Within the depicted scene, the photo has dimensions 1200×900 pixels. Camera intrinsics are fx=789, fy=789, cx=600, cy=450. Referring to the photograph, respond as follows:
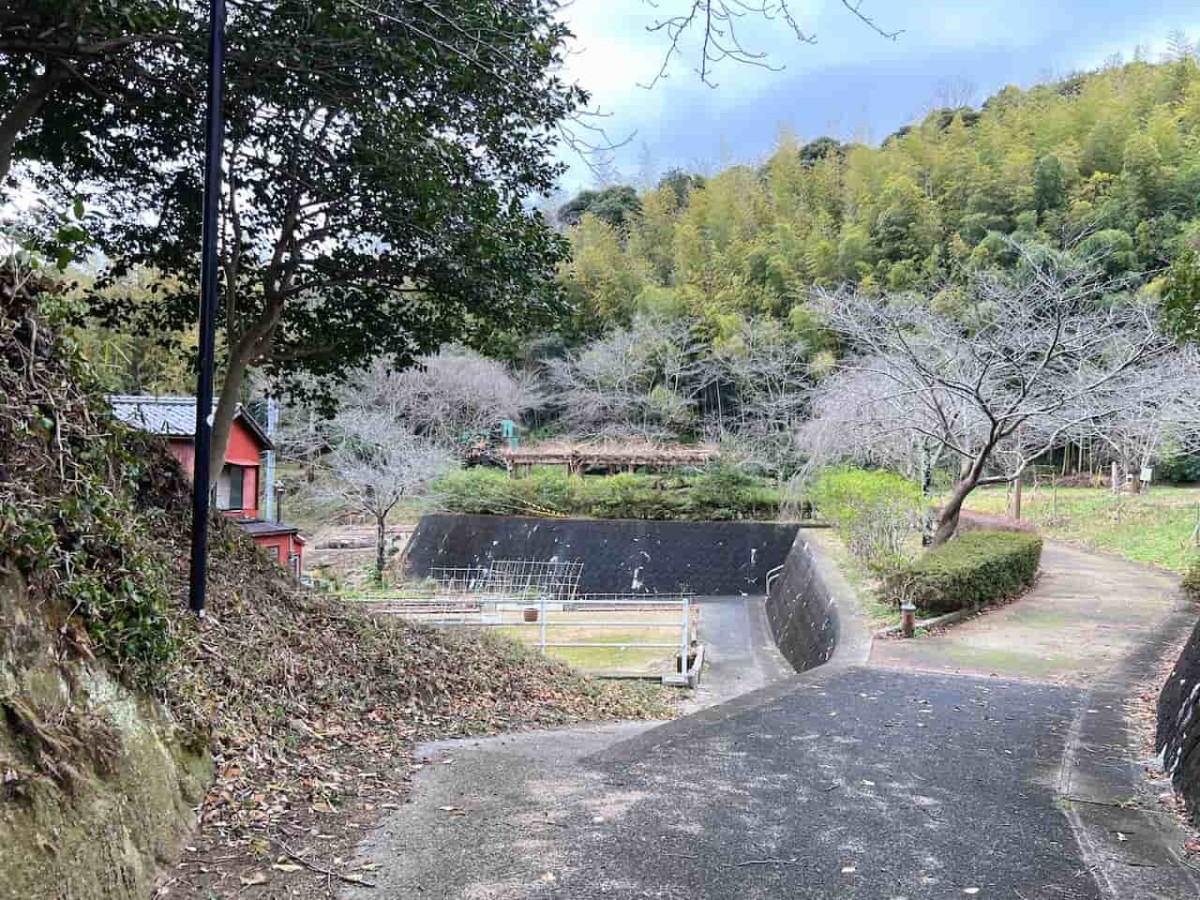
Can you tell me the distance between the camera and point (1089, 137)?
2286 cm

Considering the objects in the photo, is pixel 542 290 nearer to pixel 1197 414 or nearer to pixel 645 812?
pixel 645 812

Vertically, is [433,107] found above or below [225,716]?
above

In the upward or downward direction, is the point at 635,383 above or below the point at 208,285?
above

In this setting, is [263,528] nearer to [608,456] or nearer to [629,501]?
[629,501]

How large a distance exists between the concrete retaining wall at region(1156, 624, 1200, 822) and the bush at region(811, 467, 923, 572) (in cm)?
Result: 671

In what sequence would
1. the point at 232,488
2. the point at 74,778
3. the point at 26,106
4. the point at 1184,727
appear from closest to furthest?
1. the point at 74,778
2. the point at 1184,727
3. the point at 26,106
4. the point at 232,488

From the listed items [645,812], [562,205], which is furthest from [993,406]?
[562,205]

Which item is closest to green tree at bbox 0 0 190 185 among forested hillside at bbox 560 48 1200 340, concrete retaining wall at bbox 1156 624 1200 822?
concrete retaining wall at bbox 1156 624 1200 822

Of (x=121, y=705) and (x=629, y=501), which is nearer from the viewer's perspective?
(x=121, y=705)

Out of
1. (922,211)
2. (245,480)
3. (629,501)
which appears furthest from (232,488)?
(922,211)

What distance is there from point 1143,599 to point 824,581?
13.9ft

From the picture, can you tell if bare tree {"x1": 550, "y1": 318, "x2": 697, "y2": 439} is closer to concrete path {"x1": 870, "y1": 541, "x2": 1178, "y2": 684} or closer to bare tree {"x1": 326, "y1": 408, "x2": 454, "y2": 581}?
bare tree {"x1": 326, "y1": 408, "x2": 454, "y2": 581}

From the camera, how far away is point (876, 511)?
12.5 m

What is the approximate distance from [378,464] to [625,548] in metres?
6.76
